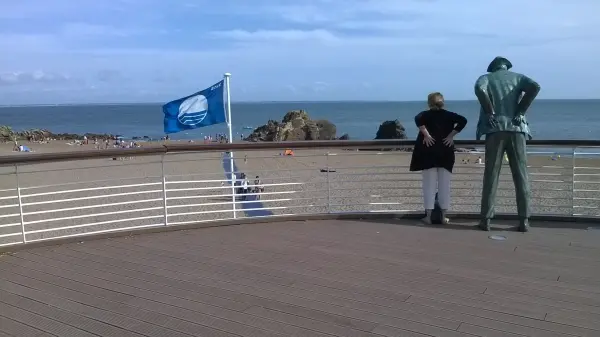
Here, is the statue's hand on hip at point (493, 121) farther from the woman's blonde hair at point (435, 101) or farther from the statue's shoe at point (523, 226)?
the statue's shoe at point (523, 226)

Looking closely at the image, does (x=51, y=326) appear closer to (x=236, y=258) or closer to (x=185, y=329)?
(x=185, y=329)

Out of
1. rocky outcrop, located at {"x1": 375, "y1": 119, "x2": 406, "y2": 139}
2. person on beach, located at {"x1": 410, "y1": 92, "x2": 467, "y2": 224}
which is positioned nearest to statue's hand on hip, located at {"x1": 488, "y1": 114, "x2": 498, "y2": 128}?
person on beach, located at {"x1": 410, "y1": 92, "x2": 467, "y2": 224}

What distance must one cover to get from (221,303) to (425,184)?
10.6ft

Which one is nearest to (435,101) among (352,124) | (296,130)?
(296,130)

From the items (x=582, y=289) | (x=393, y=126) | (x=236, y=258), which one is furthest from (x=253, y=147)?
(x=393, y=126)

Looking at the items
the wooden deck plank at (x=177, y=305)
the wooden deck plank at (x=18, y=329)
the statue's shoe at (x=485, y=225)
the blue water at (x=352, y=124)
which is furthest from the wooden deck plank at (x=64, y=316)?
the blue water at (x=352, y=124)

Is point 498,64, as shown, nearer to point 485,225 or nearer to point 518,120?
point 518,120

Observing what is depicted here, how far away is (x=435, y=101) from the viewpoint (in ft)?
19.9

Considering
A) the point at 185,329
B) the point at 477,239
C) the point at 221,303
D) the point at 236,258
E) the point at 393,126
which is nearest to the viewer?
the point at 185,329

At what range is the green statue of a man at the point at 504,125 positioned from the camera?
18.5 feet

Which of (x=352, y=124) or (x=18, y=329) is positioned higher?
(x=18, y=329)

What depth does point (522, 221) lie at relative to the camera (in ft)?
19.4

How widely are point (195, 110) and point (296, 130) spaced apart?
112 ft

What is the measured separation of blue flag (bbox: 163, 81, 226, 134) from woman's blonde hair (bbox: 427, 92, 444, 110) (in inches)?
149
